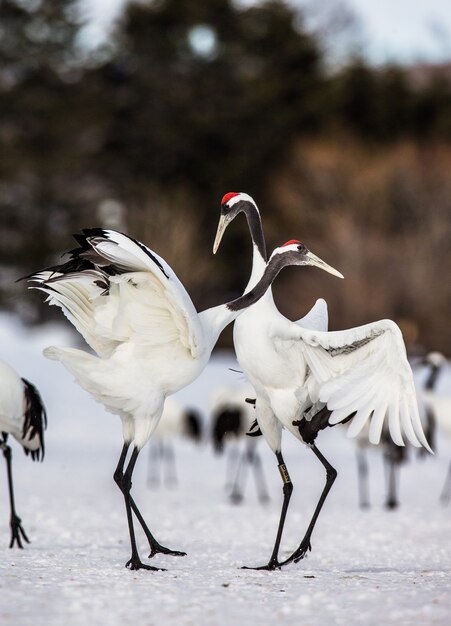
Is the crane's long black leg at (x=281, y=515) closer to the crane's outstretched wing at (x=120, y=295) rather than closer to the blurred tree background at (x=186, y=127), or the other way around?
the crane's outstretched wing at (x=120, y=295)

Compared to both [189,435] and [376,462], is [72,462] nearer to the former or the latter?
[189,435]

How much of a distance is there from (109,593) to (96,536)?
3462 millimetres

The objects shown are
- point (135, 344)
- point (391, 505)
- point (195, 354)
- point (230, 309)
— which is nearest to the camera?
point (195, 354)

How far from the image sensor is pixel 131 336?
696 cm

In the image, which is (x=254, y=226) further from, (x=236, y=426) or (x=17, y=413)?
(x=236, y=426)

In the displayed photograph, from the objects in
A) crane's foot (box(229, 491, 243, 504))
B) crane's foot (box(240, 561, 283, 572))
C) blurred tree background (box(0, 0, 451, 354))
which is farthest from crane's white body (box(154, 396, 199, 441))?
blurred tree background (box(0, 0, 451, 354))

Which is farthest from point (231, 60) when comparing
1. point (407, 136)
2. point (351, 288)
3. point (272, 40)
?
point (351, 288)

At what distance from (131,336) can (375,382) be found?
1.39m

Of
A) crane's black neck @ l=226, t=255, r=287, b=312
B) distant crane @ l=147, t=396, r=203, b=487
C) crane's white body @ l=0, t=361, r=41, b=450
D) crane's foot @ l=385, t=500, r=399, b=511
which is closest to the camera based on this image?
crane's black neck @ l=226, t=255, r=287, b=312

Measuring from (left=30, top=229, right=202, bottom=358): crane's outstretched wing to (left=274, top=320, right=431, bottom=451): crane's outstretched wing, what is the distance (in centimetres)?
81

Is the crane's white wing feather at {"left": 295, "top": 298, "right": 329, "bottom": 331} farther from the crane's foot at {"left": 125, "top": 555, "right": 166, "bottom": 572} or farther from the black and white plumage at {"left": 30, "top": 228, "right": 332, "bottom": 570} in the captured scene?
the crane's foot at {"left": 125, "top": 555, "right": 166, "bottom": 572}

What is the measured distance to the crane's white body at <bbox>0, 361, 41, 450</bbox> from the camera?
8.26m

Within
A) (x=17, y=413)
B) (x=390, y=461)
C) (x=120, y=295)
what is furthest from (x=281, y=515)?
(x=390, y=461)

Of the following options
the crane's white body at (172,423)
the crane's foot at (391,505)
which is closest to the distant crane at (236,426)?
the crane's white body at (172,423)
